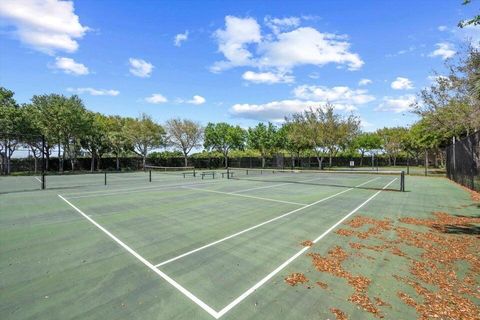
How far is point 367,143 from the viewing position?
68.1 metres

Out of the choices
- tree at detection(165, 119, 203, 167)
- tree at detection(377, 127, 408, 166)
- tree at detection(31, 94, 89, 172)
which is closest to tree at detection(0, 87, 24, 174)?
tree at detection(31, 94, 89, 172)

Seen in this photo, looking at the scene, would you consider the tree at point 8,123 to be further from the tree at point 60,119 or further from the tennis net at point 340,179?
the tennis net at point 340,179

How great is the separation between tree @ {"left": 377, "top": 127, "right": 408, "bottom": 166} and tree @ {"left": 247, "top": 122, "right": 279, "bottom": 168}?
88.4ft

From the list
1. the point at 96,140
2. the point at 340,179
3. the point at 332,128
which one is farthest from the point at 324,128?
the point at 96,140

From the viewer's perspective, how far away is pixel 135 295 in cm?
445

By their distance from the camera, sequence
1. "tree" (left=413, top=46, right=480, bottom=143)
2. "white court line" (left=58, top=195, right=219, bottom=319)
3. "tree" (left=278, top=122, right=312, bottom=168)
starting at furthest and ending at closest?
"tree" (left=278, top=122, right=312, bottom=168), "tree" (left=413, top=46, right=480, bottom=143), "white court line" (left=58, top=195, right=219, bottom=319)

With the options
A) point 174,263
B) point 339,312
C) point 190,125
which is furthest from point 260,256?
point 190,125

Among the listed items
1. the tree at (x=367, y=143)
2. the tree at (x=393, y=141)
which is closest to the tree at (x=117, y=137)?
the tree at (x=367, y=143)

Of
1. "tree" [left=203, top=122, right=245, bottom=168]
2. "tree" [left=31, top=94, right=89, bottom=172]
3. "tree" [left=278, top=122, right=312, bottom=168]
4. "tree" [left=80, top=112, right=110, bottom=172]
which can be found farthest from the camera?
"tree" [left=203, top=122, right=245, bottom=168]

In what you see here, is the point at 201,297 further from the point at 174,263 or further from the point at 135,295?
the point at 174,263

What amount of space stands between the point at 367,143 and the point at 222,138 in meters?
35.5

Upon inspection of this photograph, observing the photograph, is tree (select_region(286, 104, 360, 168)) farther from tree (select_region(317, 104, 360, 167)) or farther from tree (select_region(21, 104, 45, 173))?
tree (select_region(21, 104, 45, 173))

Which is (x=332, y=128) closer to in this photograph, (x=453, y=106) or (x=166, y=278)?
(x=453, y=106)

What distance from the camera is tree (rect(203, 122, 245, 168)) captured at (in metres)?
64.9
